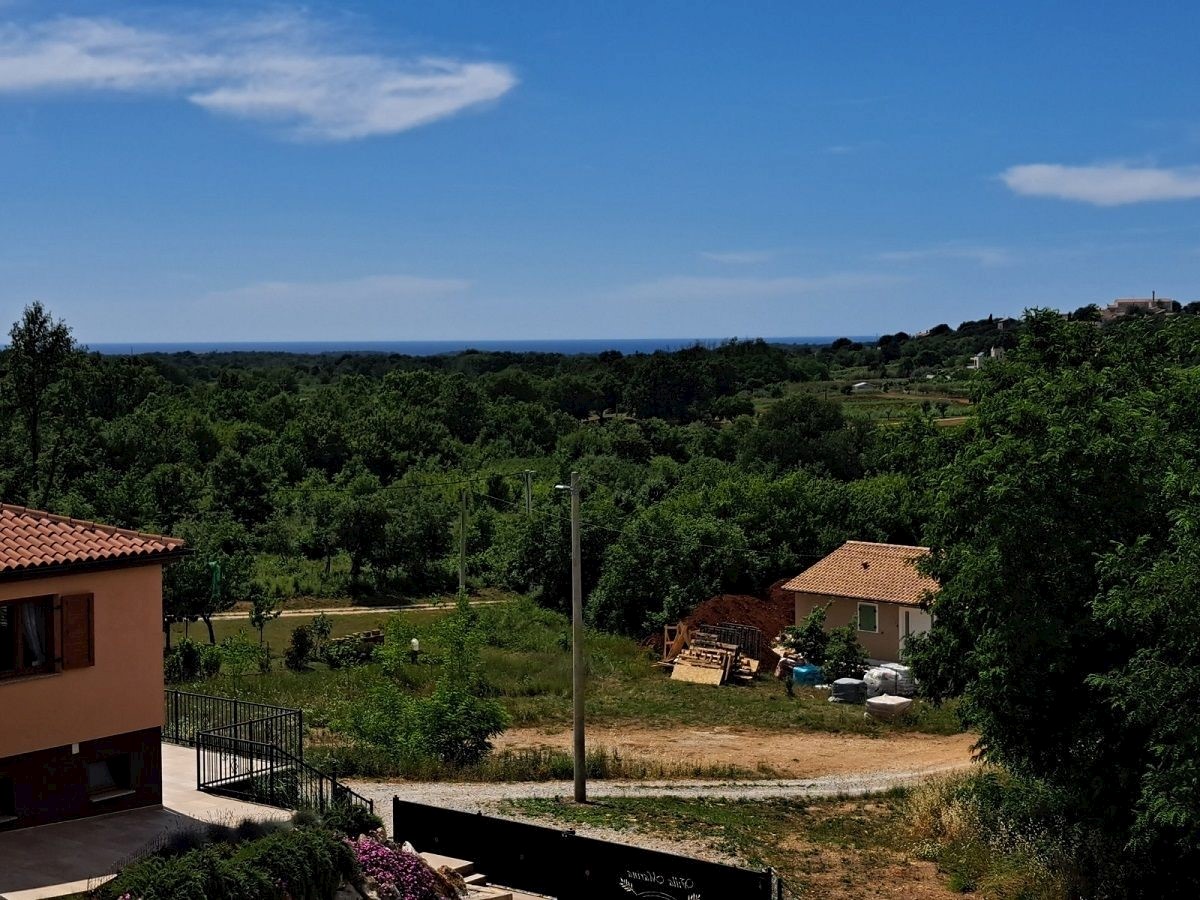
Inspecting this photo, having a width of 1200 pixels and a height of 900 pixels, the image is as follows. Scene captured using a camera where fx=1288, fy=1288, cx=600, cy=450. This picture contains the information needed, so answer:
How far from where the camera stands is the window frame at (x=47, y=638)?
1864 cm

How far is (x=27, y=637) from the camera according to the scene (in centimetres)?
1884

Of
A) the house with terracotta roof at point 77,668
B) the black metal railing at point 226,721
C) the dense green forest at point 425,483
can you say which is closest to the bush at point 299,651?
the dense green forest at point 425,483

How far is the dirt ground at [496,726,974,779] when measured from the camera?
32.4m

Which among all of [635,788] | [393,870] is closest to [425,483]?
[635,788]

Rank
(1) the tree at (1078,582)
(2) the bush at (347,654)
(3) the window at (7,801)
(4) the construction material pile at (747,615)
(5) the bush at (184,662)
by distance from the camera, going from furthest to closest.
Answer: (4) the construction material pile at (747,615), (2) the bush at (347,654), (5) the bush at (184,662), (1) the tree at (1078,582), (3) the window at (7,801)

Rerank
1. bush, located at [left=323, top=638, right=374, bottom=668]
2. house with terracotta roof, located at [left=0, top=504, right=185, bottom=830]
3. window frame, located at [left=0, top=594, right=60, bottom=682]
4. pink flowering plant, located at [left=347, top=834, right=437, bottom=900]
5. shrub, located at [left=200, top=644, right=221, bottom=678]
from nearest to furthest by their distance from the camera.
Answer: pink flowering plant, located at [left=347, top=834, right=437, bottom=900] → house with terracotta roof, located at [left=0, top=504, right=185, bottom=830] → window frame, located at [left=0, top=594, right=60, bottom=682] → shrub, located at [left=200, top=644, right=221, bottom=678] → bush, located at [left=323, top=638, right=374, bottom=668]

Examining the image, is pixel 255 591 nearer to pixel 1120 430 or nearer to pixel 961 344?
pixel 1120 430

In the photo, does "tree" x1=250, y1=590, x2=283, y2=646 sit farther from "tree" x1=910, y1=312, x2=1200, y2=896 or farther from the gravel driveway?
"tree" x1=910, y1=312, x2=1200, y2=896

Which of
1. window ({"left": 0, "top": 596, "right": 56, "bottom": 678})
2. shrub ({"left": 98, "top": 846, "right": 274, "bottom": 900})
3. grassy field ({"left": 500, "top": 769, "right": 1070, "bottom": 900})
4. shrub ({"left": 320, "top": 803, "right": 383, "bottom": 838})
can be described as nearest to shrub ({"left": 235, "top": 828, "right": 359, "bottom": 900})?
shrub ({"left": 98, "top": 846, "right": 274, "bottom": 900})

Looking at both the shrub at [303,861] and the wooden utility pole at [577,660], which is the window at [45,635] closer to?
the shrub at [303,861]

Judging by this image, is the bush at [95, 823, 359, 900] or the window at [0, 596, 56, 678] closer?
the bush at [95, 823, 359, 900]

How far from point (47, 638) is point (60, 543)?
1428mm

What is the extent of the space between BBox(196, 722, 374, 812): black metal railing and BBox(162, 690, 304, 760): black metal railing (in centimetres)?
28

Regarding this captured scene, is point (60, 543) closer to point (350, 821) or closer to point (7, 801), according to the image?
point (7, 801)
